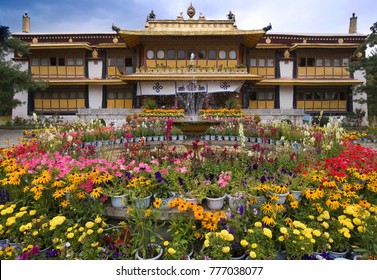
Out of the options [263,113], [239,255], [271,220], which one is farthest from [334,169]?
[263,113]

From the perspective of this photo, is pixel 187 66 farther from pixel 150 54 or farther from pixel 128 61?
pixel 128 61

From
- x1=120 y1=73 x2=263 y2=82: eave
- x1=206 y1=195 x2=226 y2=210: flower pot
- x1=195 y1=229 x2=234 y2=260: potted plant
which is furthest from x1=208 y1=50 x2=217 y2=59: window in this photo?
x1=195 y1=229 x2=234 y2=260: potted plant

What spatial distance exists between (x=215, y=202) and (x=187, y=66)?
66.9 feet

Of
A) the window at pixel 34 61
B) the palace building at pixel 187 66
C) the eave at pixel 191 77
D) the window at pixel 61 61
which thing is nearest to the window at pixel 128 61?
the palace building at pixel 187 66

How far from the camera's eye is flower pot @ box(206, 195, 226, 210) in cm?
431

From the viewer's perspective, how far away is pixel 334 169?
4973 millimetres

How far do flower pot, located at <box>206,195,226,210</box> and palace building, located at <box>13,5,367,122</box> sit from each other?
64.1ft

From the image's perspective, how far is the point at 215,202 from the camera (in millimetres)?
4332

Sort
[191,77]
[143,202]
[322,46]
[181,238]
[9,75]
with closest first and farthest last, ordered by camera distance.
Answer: [181,238]
[143,202]
[9,75]
[191,77]
[322,46]

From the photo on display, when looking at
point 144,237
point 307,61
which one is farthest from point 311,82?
point 144,237
